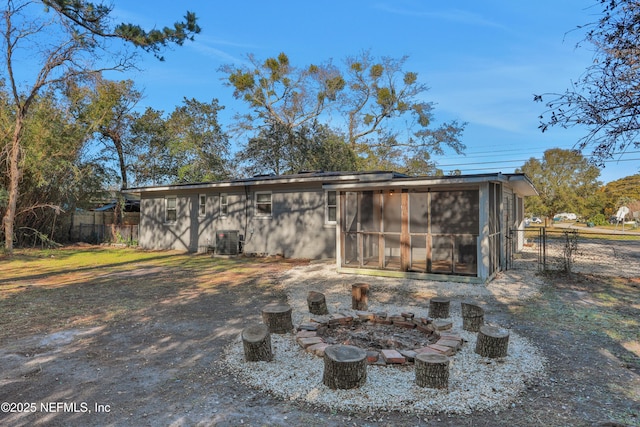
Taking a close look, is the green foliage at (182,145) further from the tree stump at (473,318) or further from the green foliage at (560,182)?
the green foliage at (560,182)

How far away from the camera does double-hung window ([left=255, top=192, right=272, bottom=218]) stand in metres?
12.7

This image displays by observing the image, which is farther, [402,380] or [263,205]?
[263,205]

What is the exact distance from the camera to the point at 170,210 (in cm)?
1514

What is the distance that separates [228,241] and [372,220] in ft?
19.7

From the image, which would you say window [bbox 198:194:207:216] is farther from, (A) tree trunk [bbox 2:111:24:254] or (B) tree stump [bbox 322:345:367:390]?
(B) tree stump [bbox 322:345:367:390]

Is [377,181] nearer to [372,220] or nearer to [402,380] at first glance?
[372,220]

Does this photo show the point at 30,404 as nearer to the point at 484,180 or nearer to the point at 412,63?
the point at 484,180

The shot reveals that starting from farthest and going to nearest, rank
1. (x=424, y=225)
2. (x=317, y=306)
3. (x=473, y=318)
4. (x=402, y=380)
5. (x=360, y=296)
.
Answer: (x=424, y=225) → (x=360, y=296) → (x=317, y=306) → (x=473, y=318) → (x=402, y=380)

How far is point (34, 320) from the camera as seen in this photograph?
4953 millimetres

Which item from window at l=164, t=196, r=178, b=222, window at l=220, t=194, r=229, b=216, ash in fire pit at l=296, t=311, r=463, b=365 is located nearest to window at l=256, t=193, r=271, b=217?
window at l=220, t=194, r=229, b=216

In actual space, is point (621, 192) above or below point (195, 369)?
above

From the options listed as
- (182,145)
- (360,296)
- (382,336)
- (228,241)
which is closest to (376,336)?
(382,336)

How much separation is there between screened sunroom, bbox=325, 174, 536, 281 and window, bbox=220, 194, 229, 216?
6.31m

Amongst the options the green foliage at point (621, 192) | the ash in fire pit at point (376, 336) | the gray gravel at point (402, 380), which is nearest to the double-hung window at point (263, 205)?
the ash in fire pit at point (376, 336)
